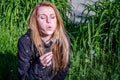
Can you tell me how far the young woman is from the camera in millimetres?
3992

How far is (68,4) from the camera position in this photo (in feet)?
22.5

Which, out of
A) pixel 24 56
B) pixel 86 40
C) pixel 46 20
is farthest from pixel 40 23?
pixel 86 40

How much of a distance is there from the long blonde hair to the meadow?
92cm

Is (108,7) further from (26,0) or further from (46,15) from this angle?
(46,15)

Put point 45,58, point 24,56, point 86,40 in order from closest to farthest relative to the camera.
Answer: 1. point 45,58
2. point 24,56
3. point 86,40

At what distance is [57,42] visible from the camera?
4.16 metres

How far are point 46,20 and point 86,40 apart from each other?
1860 millimetres

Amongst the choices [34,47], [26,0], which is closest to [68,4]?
[26,0]

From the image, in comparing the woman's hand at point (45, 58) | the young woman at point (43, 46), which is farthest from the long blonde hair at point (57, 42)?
the woman's hand at point (45, 58)

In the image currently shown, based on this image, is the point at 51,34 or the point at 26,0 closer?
the point at 51,34

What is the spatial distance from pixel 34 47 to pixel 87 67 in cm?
134

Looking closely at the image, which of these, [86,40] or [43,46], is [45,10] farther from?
[86,40]

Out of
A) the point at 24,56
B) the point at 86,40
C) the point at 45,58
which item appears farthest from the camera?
the point at 86,40

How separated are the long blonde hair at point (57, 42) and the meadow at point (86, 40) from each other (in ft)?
3.00
